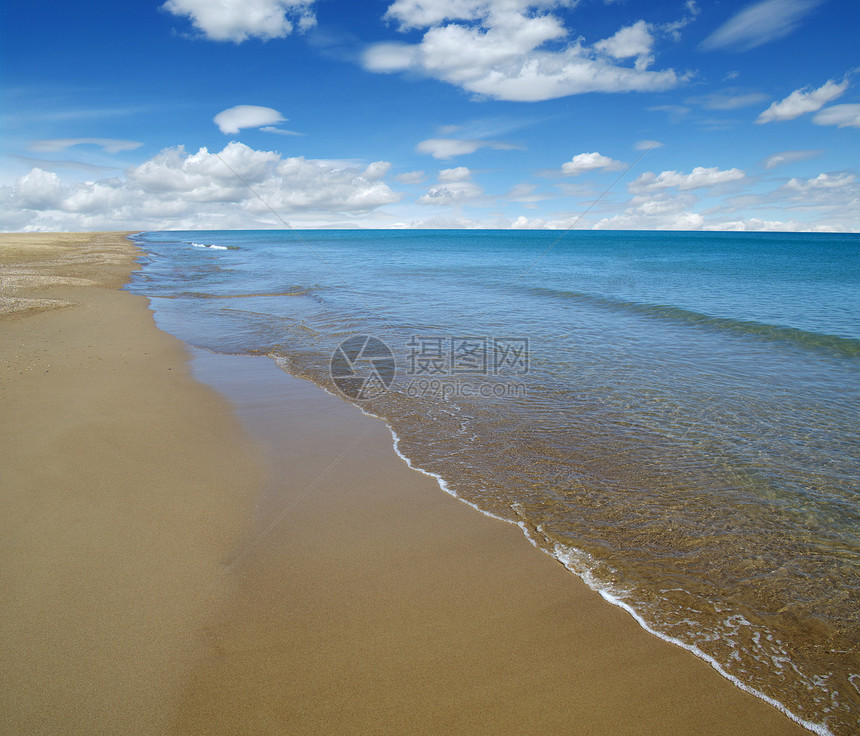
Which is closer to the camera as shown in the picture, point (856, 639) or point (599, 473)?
point (856, 639)

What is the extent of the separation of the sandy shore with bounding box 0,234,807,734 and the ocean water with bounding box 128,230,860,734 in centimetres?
42

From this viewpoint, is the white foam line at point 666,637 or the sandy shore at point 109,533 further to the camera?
the sandy shore at point 109,533

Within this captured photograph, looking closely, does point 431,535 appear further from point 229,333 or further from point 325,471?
point 229,333

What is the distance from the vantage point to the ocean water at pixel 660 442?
357 cm

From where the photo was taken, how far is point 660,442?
6.70 metres

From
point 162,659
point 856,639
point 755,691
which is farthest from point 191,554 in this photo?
point 856,639

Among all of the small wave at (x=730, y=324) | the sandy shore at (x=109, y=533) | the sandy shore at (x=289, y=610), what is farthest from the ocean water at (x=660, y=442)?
the sandy shore at (x=109, y=533)

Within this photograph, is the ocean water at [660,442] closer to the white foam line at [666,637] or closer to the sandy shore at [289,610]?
the white foam line at [666,637]

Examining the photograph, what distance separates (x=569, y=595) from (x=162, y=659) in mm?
3040

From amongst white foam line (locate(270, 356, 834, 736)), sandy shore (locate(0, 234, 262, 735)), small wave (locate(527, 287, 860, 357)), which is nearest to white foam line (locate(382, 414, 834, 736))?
white foam line (locate(270, 356, 834, 736))

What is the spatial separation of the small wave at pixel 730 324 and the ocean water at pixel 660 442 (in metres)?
0.14

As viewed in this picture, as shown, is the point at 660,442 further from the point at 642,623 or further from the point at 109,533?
the point at 109,533

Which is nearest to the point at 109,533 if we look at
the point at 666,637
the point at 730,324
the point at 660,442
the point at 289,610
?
the point at 289,610

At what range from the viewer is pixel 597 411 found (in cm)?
788
